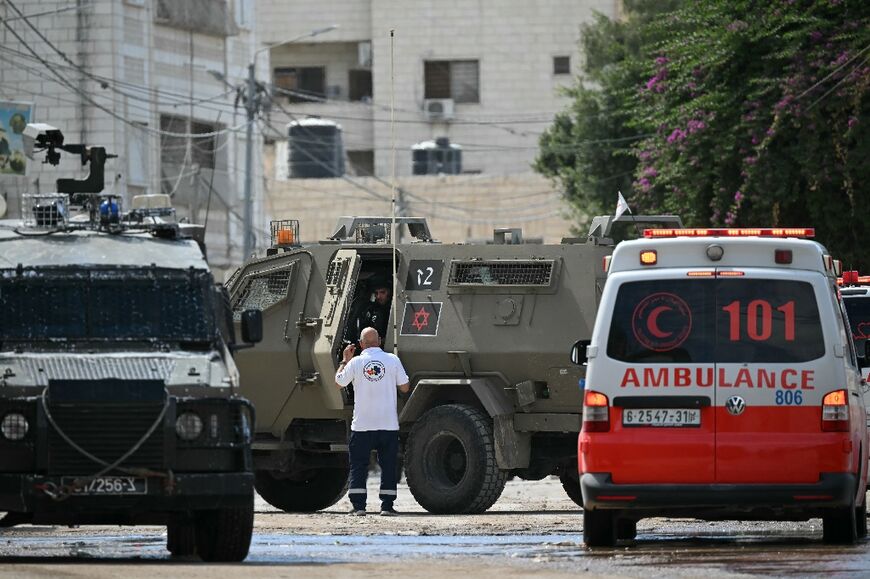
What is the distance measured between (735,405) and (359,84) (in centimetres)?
6181

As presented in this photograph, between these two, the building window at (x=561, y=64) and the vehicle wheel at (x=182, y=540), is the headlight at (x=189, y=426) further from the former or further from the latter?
the building window at (x=561, y=64)

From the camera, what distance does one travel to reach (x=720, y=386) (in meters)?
14.9

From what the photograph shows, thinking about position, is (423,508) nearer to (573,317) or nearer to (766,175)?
(573,317)

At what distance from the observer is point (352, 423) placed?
20062mm

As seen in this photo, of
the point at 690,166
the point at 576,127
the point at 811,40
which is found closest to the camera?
the point at 811,40

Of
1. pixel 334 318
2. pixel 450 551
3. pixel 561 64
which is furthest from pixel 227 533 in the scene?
pixel 561 64

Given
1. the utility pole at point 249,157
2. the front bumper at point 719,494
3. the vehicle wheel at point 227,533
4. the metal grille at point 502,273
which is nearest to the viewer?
the vehicle wheel at point 227,533

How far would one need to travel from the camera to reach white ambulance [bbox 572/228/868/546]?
14.9 m

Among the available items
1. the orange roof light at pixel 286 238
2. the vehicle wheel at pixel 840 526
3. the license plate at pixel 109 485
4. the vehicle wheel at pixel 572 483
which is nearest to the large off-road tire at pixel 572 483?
the vehicle wheel at pixel 572 483

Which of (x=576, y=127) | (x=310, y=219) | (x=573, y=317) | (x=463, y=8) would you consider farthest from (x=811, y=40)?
(x=463, y=8)

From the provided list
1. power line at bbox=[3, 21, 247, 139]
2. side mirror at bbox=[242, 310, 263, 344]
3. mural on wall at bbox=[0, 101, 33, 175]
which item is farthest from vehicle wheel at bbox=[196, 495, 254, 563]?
power line at bbox=[3, 21, 247, 139]

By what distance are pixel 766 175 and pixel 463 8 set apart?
44455 mm

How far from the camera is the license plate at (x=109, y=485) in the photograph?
547 inches

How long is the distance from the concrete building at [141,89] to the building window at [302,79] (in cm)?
2406
